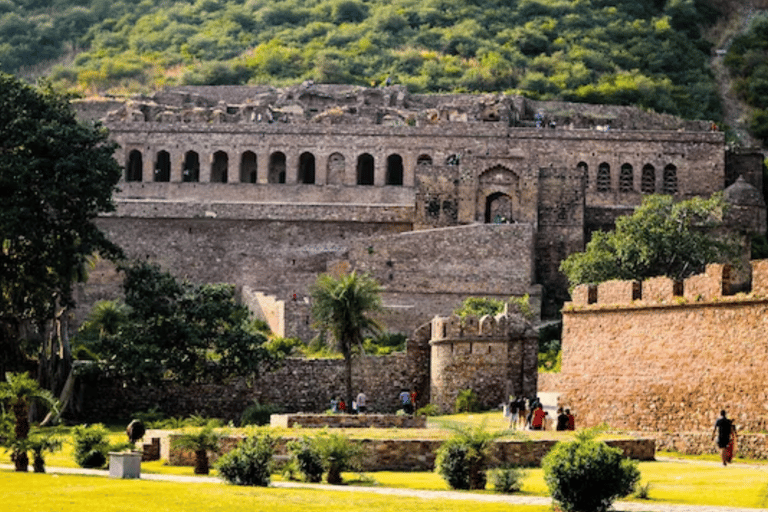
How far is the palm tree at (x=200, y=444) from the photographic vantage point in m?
37.3

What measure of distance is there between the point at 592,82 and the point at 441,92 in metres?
9.11

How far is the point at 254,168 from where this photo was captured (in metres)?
87.2

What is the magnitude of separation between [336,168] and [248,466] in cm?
5259

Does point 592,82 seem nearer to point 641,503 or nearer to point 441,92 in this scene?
point 441,92

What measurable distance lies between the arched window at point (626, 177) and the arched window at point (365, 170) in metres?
11.2

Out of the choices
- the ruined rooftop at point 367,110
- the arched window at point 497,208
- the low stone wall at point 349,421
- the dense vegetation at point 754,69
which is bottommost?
the low stone wall at point 349,421

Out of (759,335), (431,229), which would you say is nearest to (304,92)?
(431,229)

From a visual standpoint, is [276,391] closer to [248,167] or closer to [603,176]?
[603,176]

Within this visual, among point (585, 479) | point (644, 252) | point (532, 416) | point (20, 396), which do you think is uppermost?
point (644, 252)

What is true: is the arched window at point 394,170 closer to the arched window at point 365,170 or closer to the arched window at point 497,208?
the arched window at point 365,170

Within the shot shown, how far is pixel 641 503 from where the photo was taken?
31.5 meters

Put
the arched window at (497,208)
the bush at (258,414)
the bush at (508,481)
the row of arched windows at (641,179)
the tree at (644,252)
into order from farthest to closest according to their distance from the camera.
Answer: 1. the row of arched windows at (641,179)
2. the arched window at (497,208)
3. the tree at (644,252)
4. the bush at (258,414)
5. the bush at (508,481)

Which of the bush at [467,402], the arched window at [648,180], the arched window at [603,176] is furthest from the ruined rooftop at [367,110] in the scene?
the bush at [467,402]

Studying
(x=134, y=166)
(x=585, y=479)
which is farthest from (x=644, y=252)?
(x=585, y=479)
